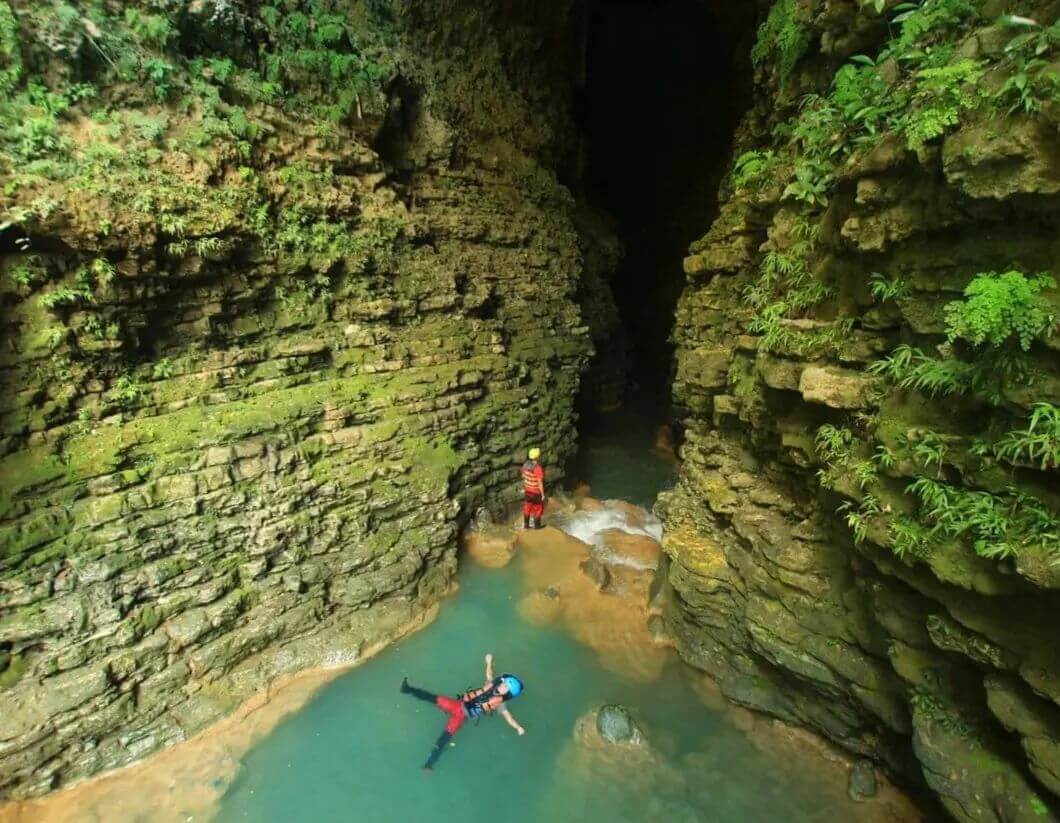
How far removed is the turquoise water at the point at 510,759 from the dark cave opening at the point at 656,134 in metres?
15.6

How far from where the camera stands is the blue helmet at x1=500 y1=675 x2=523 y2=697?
7223 millimetres

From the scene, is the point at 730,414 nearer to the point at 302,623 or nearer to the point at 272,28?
the point at 302,623

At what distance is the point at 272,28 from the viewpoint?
8.73 meters

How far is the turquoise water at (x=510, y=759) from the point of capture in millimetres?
6121

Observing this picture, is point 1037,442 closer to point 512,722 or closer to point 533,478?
point 512,722

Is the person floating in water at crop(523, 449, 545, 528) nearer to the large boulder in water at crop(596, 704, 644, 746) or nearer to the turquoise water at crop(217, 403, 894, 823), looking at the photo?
the turquoise water at crop(217, 403, 894, 823)

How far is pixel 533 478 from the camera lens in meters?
11.1

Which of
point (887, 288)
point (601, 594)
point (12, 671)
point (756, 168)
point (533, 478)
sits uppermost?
point (756, 168)

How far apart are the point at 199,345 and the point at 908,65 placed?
383 inches

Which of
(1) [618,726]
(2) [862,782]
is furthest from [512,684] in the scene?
(2) [862,782]

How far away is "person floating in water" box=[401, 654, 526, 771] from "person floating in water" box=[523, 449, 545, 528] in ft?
14.0

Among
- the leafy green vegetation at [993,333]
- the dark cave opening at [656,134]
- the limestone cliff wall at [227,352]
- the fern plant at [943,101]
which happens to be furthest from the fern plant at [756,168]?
the dark cave opening at [656,134]

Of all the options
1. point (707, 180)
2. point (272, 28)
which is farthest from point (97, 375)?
point (707, 180)

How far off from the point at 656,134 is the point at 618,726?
23010 millimetres
